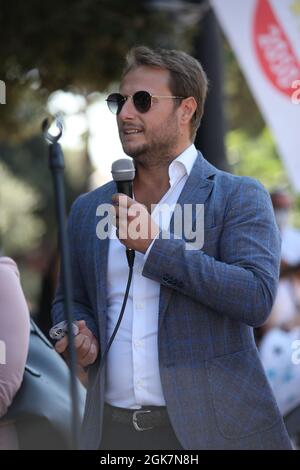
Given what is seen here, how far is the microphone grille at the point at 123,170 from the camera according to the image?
104 inches

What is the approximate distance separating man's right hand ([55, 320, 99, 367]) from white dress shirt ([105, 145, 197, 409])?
0.17 ft

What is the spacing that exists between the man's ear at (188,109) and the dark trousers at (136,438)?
3.16 ft

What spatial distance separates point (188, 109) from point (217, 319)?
692mm

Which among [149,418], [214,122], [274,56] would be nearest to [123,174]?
[149,418]

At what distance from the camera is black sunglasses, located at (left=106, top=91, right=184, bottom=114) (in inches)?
114

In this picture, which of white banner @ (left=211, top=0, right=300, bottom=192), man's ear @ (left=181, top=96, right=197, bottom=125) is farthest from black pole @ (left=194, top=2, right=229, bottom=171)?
man's ear @ (left=181, top=96, right=197, bottom=125)

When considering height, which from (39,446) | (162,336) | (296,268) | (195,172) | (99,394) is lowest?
(296,268)

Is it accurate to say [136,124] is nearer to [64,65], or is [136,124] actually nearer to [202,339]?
[202,339]

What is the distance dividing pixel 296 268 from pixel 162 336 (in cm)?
432

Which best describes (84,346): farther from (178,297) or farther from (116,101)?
(116,101)

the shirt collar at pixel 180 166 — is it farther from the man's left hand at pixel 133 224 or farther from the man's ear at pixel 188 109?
the man's left hand at pixel 133 224

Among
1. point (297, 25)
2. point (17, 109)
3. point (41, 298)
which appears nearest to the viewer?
point (297, 25)
